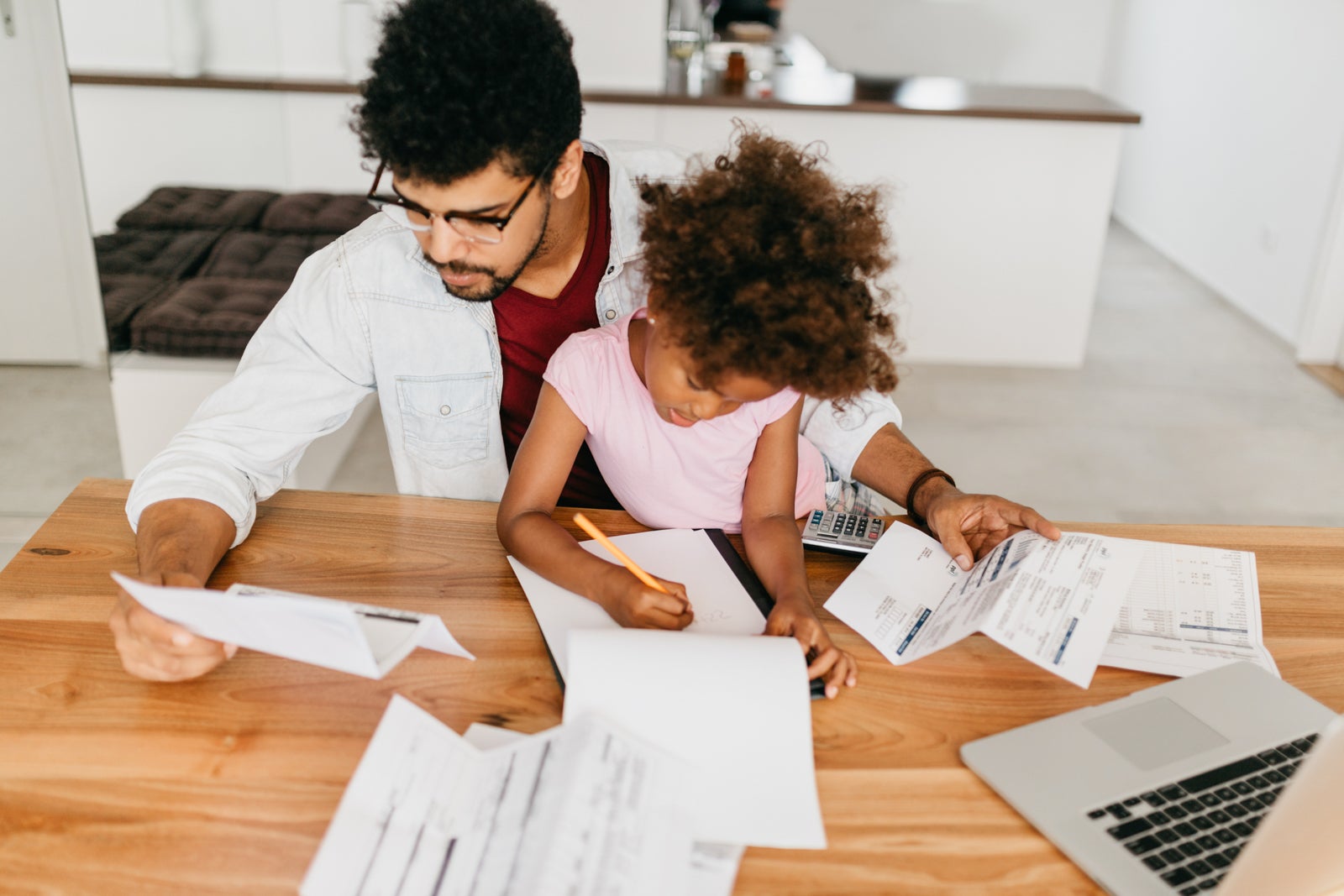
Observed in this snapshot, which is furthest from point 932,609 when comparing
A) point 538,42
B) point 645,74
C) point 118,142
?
point 645,74

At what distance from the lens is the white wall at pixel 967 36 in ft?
18.1

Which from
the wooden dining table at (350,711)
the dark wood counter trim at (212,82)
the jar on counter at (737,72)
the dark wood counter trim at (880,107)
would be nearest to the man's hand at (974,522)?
the wooden dining table at (350,711)

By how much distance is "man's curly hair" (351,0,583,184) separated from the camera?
3.39ft

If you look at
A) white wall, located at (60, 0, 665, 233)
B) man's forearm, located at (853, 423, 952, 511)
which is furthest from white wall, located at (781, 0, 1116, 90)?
man's forearm, located at (853, 423, 952, 511)

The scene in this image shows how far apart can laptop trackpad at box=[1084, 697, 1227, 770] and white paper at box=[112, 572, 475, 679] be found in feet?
1.86

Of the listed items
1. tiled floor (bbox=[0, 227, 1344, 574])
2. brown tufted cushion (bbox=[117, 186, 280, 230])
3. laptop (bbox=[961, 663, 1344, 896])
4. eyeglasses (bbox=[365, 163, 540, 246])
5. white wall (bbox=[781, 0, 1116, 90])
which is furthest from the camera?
white wall (bbox=[781, 0, 1116, 90])

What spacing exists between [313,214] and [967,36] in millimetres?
4004

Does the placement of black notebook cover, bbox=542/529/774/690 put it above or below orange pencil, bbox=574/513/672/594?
below

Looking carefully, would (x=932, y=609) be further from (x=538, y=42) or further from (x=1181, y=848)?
(x=538, y=42)

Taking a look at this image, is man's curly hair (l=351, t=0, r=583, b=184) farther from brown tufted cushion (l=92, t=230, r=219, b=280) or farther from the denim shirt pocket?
brown tufted cushion (l=92, t=230, r=219, b=280)

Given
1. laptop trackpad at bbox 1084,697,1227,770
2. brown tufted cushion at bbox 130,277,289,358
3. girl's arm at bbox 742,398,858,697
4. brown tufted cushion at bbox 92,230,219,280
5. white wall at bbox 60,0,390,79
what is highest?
white wall at bbox 60,0,390,79

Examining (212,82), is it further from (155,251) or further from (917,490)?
(917,490)

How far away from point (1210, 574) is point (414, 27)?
97cm

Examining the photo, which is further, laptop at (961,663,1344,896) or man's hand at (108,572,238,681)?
man's hand at (108,572,238,681)
